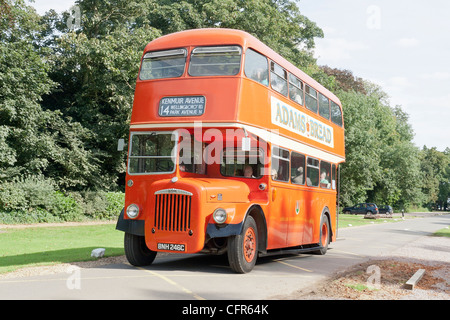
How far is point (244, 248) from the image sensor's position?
995 cm

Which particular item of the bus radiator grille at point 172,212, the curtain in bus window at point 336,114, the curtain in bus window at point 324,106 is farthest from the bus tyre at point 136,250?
the curtain in bus window at point 336,114

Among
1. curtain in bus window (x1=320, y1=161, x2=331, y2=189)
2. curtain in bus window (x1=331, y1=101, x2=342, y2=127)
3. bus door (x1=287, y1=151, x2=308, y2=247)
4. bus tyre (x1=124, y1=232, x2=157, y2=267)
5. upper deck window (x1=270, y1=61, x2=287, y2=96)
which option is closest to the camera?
bus tyre (x1=124, y1=232, x2=157, y2=267)

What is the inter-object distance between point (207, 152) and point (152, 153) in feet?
3.90

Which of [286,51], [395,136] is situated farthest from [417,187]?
[286,51]

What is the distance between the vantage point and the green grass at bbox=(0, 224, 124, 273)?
11605 millimetres

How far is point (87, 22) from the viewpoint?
29000mm

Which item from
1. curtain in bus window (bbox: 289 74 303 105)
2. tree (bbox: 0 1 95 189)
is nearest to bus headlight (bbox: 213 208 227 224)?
curtain in bus window (bbox: 289 74 303 105)

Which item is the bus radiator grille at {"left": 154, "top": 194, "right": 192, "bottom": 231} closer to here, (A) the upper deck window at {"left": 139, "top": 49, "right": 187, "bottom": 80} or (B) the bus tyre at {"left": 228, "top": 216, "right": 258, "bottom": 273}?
(B) the bus tyre at {"left": 228, "top": 216, "right": 258, "bottom": 273}

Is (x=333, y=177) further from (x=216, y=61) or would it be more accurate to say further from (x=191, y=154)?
(x=216, y=61)

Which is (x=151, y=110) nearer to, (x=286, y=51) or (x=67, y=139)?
(x=67, y=139)

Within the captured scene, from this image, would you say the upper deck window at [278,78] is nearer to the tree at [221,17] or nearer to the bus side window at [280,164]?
the bus side window at [280,164]

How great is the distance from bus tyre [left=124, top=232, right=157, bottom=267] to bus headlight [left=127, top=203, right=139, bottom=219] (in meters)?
0.47

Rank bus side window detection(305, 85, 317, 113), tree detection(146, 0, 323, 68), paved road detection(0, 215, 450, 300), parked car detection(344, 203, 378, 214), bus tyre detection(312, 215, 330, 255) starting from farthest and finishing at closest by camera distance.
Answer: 1. parked car detection(344, 203, 378, 214)
2. tree detection(146, 0, 323, 68)
3. bus tyre detection(312, 215, 330, 255)
4. bus side window detection(305, 85, 317, 113)
5. paved road detection(0, 215, 450, 300)

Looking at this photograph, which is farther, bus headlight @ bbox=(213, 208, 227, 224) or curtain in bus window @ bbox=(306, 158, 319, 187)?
curtain in bus window @ bbox=(306, 158, 319, 187)
